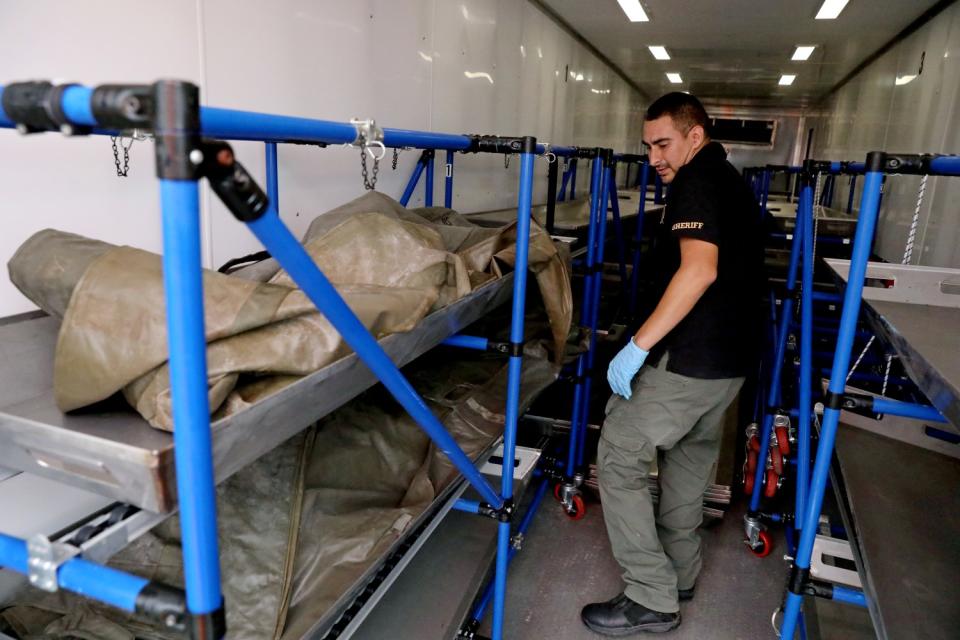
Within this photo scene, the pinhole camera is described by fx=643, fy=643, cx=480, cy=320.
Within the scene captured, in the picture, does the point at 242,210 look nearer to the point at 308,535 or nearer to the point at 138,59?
the point at 308,535

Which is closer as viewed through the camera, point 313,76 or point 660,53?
point 313,76

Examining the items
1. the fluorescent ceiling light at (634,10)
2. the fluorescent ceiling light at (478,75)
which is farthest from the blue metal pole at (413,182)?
the fluorescent ceiling light at (634,10)

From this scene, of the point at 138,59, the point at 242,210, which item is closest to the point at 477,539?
the point at 242,210

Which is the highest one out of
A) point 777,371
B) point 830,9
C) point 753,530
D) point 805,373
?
point 830,9

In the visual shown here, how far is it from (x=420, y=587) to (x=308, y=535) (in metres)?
0.53

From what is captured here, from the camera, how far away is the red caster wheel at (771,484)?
2.83 metres

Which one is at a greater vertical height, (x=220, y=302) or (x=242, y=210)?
(x=242, y=210)

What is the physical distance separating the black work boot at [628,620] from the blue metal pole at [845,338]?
674mm

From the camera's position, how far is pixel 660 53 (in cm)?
790

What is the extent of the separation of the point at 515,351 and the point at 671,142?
3.13 feet

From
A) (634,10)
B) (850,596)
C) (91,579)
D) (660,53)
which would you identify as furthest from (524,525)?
(660,53)

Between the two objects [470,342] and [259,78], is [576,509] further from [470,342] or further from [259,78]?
[259,78]

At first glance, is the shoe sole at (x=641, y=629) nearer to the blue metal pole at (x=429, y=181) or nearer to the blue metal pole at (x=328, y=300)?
the blue metal pole at (x=328, y=300)

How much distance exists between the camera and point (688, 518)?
98.2 inches
